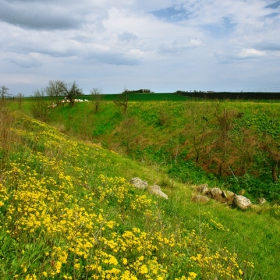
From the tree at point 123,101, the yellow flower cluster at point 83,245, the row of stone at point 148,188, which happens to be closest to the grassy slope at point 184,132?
the tree at point 123,101

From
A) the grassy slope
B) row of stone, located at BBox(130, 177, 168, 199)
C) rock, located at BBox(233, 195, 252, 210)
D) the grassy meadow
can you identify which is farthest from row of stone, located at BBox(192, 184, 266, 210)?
the grassy slope

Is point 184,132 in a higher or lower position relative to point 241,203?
higher

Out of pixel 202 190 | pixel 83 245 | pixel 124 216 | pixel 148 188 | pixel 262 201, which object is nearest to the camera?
pixel 83 245

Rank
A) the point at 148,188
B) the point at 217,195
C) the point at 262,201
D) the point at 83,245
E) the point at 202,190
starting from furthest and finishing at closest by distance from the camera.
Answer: the point at 262,201 < the point at 202,190 < the point at 217,195 < the point at 148,188 < the point at 83,245

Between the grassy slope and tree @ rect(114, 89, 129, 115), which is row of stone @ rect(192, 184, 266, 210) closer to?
the grassy slope

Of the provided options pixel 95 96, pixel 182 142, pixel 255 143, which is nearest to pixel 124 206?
pixel 255 143

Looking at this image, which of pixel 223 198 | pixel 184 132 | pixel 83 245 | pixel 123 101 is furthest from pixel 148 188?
pixel 123 101

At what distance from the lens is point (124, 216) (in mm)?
6770

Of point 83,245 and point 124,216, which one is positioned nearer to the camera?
point 83,245

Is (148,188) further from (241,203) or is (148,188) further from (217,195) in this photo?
(241,203)

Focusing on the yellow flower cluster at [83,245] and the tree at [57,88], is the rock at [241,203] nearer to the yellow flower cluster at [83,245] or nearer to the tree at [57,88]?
the yellow flower cluster at [83,245]

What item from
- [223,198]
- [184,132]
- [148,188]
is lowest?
[223,198]

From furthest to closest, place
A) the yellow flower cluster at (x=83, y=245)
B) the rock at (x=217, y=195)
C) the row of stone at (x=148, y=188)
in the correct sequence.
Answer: the rock at (x=217, y=195) < the row of stone at (x=148, y=188) < the yellow flower cluster at (x=83, y=245)

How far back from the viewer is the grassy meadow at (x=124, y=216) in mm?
4074
